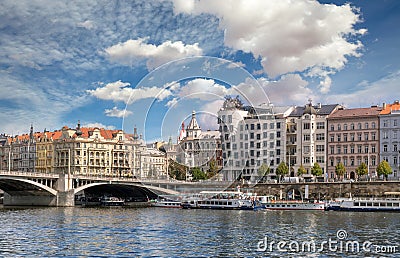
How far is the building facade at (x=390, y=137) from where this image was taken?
82.3 metres

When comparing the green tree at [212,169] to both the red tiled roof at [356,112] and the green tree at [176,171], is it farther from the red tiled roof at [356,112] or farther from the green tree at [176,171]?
the red tiled roof at [356,112]

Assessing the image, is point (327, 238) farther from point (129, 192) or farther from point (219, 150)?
point (129, 192)

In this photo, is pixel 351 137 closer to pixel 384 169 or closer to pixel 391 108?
pixel 391 108

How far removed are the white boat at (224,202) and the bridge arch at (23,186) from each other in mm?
17600

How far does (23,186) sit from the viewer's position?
79.4m

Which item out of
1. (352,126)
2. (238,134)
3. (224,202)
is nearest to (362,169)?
(352,126)

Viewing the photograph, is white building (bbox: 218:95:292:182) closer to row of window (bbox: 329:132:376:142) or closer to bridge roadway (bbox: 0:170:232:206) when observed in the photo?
bridge roadway (bbox: 0:170:232:206)

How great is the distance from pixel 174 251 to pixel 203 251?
1.43m

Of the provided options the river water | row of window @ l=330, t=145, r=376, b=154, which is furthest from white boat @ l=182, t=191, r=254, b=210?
the river water

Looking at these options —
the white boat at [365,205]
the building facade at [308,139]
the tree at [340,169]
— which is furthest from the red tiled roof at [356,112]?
the white boat at [365,205]

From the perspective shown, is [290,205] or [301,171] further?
[301,171]

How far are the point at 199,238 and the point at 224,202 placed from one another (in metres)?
36.1

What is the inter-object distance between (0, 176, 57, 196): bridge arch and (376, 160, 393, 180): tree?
1635 inches

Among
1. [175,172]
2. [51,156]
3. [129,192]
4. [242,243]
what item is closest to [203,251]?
[242,243]
